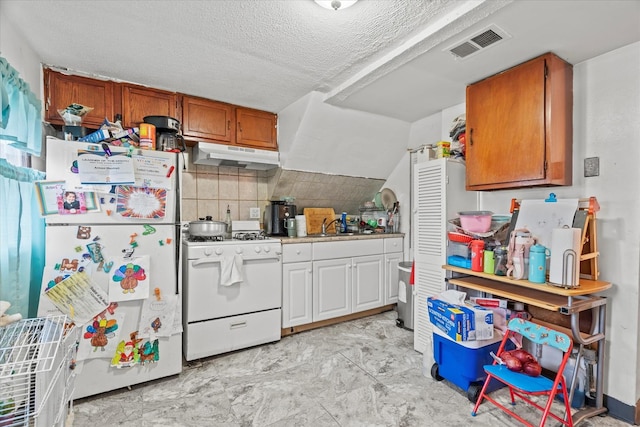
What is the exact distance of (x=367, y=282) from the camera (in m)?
3.36

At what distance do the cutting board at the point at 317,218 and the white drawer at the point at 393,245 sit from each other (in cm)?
68

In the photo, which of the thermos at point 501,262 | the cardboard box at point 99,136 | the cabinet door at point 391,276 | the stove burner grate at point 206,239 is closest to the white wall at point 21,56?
the cardboard box at point 99,136

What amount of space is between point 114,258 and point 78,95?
1.37 metres

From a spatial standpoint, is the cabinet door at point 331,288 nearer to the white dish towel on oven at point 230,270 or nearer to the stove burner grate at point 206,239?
the white dish towel on oven at point 230,270

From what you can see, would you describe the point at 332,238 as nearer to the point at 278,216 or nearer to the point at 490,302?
the point at 278,216

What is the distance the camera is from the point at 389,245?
3508 mm

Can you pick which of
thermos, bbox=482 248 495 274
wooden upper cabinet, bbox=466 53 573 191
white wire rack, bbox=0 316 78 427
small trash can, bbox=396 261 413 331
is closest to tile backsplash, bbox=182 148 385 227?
small trash can, bbox=396 261 413 331

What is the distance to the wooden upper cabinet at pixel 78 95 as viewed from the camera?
7.34 feet

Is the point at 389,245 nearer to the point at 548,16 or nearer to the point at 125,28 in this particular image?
the point at 548,16

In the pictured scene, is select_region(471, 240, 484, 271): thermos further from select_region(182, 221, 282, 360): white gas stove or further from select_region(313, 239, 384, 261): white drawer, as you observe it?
select_region(182, 221, 282, 360): white gas stove

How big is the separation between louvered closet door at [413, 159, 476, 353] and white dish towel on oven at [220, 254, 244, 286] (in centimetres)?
153

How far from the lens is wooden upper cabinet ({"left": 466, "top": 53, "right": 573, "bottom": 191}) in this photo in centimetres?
194

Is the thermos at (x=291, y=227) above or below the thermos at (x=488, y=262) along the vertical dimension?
above

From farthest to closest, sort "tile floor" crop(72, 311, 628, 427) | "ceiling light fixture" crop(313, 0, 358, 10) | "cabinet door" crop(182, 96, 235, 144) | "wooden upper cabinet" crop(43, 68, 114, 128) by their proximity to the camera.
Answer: "cabinet door" crop(182, 96, 235, 144) → "wooden upper cabinet" crop(43, 68, 114, 128) → "tile floor" crop(72, 311, 628, 427) → "ceiling light fixture" crop(313, 0, 358, 10)
